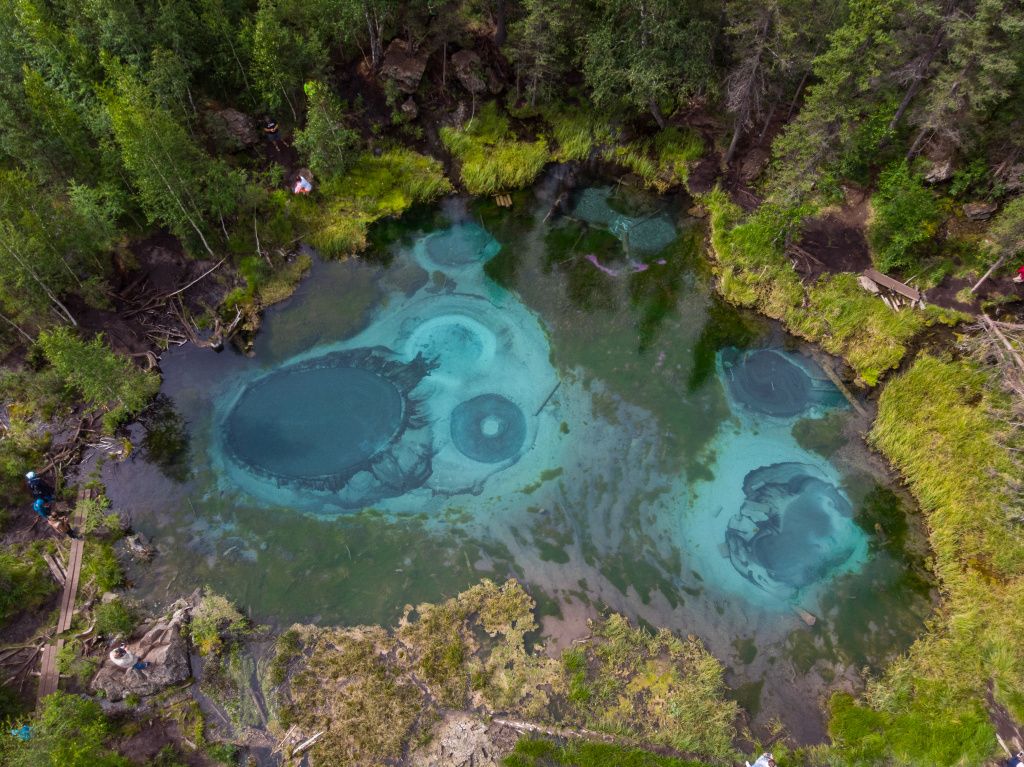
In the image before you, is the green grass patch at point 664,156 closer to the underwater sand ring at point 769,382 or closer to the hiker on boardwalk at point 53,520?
the underwater sand ring at point 769,382

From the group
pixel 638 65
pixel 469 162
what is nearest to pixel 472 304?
pixel 469 162

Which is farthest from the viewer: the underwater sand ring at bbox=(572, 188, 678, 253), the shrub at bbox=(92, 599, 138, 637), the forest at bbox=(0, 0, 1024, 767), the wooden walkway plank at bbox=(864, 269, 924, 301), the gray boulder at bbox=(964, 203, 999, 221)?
the underwater sand ring at bbox=(572, 188, 678, 253)

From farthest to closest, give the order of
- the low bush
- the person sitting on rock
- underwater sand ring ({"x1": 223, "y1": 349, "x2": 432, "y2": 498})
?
1. underwater sand ring ({"x1": 223, "y1": 349, "x2": 432, "y2": 498})
2. the low bush
3. the person sitting on rock

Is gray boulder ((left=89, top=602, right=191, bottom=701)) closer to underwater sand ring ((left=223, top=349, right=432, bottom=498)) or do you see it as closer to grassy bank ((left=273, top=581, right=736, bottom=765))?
grassy bank ((left=273, top=581, right=736, bottom=765))

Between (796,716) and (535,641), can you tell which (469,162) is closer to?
(535,641)

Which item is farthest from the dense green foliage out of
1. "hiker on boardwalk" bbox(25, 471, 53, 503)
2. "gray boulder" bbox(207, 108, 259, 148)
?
"gray boulder" bbox(207, 108, 259, 148)

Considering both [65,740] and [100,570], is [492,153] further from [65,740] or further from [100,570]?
[65,740]

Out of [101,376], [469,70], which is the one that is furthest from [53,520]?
[469,70]

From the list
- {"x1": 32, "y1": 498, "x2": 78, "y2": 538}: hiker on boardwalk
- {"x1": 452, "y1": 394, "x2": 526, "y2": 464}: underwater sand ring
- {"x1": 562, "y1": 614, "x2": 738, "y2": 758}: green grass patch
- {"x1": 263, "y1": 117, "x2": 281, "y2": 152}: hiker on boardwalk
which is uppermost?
{"x1": 263, "y1": 117, "x2": 281, "y2": 152}: hiker on boardwalk
